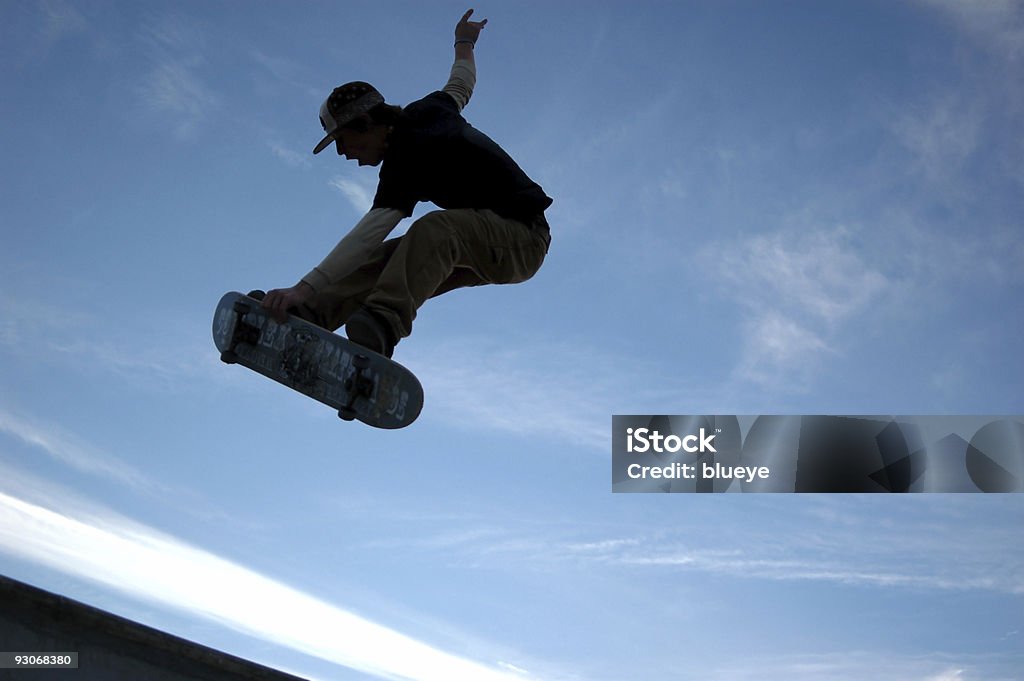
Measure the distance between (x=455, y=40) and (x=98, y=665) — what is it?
5311 millimetres

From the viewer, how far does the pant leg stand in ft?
21.3

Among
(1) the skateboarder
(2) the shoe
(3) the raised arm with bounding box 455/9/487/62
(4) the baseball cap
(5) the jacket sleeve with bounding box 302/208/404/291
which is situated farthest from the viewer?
(3) the raised arm with bounding box 455/9/487/62

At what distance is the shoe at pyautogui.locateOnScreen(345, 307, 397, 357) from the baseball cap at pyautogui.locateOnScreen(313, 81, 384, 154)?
1339mm

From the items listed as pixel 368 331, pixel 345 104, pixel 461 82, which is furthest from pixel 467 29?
pixel 368 331

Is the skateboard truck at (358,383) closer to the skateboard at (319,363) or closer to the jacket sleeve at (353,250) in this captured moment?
the skateboard at (319,363)

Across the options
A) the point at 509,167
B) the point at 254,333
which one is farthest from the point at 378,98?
the point at 254,333

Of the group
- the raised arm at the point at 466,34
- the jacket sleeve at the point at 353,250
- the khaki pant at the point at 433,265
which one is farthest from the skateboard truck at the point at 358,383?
the raised arm at the point at 466,34

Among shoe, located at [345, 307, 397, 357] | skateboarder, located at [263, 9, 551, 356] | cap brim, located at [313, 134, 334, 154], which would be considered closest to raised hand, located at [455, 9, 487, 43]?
skateboarder, located at [263, 9, 551, 356]

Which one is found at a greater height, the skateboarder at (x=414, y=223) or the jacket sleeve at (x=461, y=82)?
the jacket sleeve at (x=461, y=82)

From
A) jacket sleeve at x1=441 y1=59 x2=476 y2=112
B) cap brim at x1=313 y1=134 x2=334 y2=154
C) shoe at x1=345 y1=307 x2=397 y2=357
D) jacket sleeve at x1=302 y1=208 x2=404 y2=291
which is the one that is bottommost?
shoe at x1=345 y1=307 x2=397 y2=357

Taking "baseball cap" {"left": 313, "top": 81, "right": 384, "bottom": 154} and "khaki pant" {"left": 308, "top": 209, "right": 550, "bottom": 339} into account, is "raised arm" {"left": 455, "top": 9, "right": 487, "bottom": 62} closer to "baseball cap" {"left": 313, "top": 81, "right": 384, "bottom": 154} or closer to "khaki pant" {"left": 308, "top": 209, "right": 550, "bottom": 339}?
"baseball cap" {"left": 313, "top": 81, "right": 384, "bottom": 154}

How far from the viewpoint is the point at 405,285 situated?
6.47 meters

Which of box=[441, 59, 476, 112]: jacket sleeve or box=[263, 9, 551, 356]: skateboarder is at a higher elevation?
box=[441, 59, 476, 112]: jacket sleeve

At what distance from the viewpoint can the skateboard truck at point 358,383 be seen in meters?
6.45
